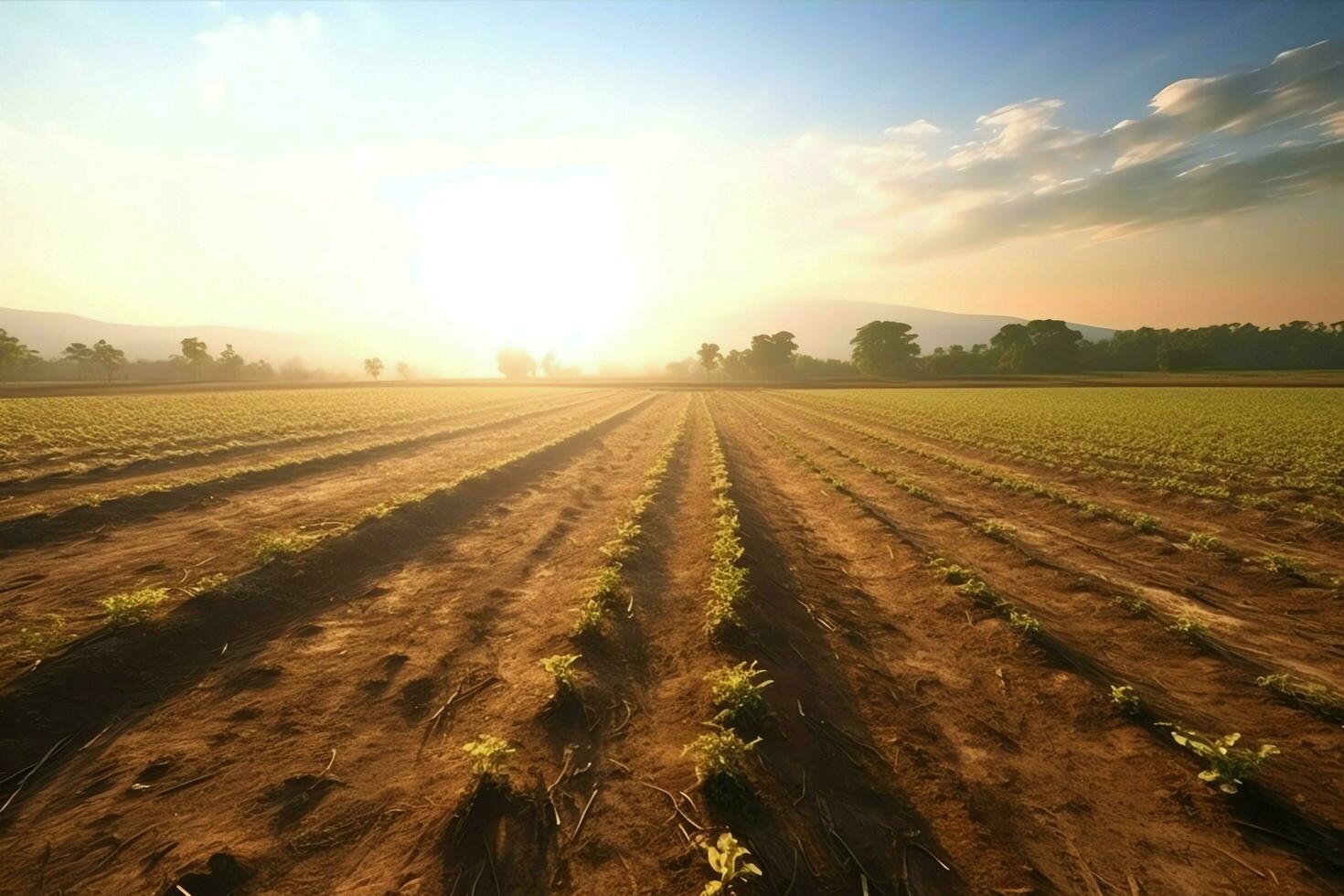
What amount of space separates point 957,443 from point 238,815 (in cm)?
3176

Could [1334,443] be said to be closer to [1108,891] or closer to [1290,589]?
[1290,589]

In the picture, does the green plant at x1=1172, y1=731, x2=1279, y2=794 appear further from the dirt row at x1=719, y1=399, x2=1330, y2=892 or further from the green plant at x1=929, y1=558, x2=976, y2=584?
the green plant at x1=929, y1=558, x2=976, y2=584

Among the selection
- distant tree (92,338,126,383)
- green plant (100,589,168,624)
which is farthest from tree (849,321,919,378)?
distant tree (92,338,126,383)

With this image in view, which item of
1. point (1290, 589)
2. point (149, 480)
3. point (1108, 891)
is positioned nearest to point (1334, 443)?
point (1290, 589)

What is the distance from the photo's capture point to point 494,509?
16.3m

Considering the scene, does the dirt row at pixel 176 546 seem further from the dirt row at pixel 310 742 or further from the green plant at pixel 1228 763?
the green plant at pixel 1228 763

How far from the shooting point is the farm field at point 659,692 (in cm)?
461

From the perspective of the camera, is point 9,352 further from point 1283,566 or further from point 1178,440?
point 1178,440

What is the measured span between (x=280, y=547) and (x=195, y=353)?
676 ft

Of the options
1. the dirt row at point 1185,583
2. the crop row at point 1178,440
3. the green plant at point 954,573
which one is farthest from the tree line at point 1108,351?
the green plant at point 954,573

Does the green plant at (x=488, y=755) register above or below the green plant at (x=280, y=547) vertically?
below

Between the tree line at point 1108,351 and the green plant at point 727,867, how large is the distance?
14417cm

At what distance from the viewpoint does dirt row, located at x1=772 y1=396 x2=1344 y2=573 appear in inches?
492

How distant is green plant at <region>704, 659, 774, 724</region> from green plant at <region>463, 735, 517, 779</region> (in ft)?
7.94
